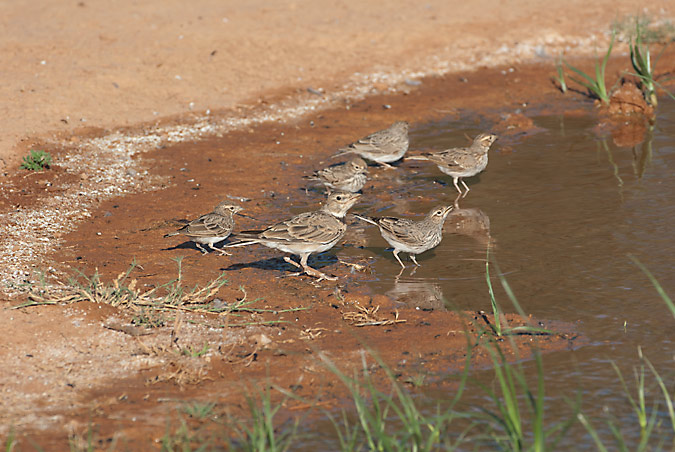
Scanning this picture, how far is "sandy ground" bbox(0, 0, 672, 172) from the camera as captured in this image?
14.9 m

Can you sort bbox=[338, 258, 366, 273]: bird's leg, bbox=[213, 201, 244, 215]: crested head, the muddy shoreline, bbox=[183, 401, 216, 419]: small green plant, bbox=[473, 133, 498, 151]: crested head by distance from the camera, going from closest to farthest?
bbox=[183, 401, 216, 419]: small green plant, the muddy shoreline, bbox=[338, 258, 366, 273]: bird's leg, bbox=[213, 201, 244, 215]: crested head, bbox=[473, 133, 498, 151]: crested head

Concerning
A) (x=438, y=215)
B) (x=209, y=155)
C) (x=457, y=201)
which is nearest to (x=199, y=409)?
(x=438, y=215)

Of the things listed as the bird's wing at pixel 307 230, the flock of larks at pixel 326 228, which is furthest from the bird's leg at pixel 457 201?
the bird's wing at pixel 307 230

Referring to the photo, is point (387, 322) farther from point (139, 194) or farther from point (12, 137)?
point (12, 137)

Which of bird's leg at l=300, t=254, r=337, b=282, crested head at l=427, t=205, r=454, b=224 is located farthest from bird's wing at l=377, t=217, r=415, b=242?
bird's leg at l=300, t=254, r=337, b=282

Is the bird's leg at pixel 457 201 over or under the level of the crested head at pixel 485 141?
under

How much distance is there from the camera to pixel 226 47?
17547 mm

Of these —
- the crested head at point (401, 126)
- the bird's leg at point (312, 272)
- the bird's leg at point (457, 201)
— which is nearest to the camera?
the bird's leg at point (312, 272)

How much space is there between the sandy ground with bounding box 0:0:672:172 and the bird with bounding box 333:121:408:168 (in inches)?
143

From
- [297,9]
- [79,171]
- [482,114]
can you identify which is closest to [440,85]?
[482,114]

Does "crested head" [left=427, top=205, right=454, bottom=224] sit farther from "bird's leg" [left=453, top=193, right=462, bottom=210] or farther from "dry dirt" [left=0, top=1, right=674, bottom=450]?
"bird's leg" [left=453, top=193, right=462, bottom=210]

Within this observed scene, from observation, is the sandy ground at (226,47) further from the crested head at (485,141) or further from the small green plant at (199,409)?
the small green plant at (199,409)

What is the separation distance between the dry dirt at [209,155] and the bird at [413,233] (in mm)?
650

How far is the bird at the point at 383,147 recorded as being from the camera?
12906 mm
